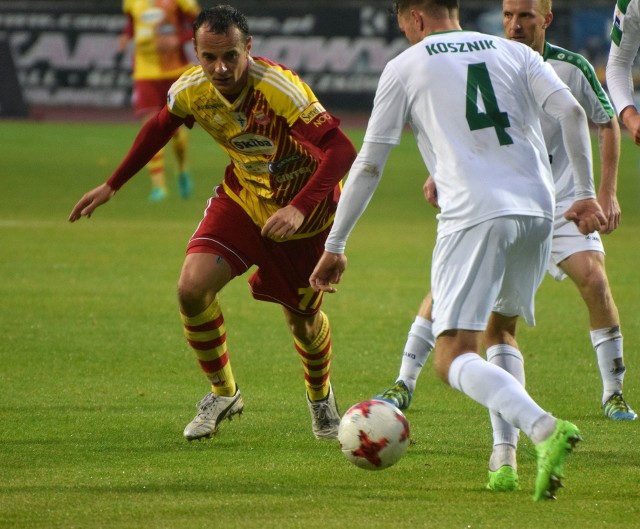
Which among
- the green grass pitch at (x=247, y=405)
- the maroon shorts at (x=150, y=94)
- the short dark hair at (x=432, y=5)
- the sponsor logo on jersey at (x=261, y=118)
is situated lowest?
the maroon shorts at (x=150, y=94)

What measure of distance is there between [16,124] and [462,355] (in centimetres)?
2587

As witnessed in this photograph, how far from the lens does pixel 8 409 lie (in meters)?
6.60

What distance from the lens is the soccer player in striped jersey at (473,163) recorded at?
181 inches

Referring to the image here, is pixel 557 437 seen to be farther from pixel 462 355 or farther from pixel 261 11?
pixel 261 11

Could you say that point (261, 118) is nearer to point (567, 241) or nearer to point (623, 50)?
point (567, 241)

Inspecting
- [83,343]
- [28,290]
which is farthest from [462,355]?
[28,290]

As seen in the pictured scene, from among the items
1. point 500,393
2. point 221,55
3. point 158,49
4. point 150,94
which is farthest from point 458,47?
point 150,94

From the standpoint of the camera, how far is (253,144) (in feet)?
20.2

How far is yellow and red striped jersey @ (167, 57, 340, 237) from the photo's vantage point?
19.5ft

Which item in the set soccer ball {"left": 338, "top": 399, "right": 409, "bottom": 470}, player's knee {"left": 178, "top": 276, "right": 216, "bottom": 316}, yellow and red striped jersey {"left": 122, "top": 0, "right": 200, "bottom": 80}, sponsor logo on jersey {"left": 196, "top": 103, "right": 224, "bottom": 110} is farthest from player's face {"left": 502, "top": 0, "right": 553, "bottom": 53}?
yellow and red striped jersey {"left": 122, "top": 0, "right": 200, "bottom": 80}

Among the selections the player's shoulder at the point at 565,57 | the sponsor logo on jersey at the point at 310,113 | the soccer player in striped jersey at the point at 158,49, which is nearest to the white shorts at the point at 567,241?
the player's shoulder at the point at 565,57

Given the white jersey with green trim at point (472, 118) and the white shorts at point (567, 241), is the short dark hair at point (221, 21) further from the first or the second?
the white shorts at point (567, 241)

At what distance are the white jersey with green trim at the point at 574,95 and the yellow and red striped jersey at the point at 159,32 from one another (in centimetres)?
1164

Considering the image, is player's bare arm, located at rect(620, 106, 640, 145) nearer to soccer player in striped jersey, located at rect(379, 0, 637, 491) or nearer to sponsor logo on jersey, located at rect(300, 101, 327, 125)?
soccer player in striped jersey, located at rect(379, 0, 637, 491)
